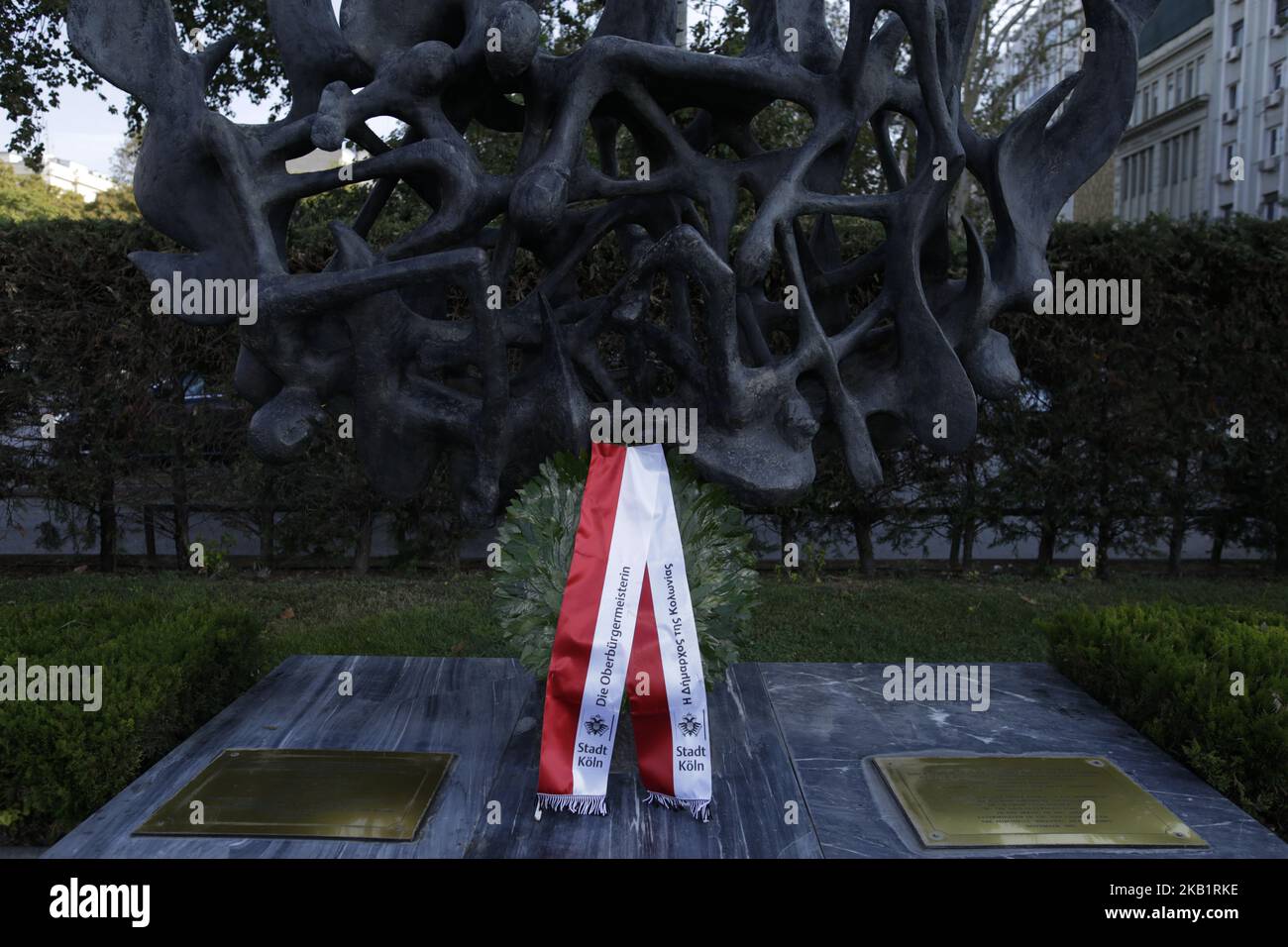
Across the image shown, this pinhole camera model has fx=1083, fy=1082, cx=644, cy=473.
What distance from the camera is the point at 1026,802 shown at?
4086 mm

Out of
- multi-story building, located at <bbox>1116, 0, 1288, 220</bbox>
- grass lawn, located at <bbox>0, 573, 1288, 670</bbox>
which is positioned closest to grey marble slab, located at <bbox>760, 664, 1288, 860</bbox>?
grass lawn, located at <bbox>0, 573, 1288, 670</bbox>

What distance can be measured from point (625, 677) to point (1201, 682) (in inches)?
104

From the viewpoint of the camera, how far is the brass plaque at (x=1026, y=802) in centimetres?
384

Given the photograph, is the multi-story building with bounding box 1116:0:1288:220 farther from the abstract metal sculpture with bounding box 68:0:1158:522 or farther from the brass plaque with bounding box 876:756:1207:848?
the brass plaque with bounding box 876:756:1207:848

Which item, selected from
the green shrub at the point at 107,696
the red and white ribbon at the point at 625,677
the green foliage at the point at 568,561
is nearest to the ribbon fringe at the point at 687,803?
the red and white ribbon at the point at 625,677

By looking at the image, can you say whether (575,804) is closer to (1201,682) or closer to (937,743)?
(937,743)

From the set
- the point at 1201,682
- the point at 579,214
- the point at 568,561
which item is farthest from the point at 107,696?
the point at 1201,682

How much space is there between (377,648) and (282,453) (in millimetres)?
3516

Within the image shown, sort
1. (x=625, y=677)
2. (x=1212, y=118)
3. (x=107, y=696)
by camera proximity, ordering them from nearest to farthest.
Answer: (x=625, y=677) → (x=107, y=696) → (x=1212, y=118)

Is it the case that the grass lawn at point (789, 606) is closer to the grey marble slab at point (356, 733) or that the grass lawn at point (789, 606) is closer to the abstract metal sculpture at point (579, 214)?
the grey marble slab at point (356, 733)

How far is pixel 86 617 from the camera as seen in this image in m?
5.78

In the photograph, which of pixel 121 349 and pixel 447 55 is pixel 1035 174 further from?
pixel 121 349

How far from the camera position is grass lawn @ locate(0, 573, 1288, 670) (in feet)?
25.7

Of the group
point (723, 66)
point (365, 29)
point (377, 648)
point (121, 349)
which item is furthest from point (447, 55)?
point (121, 349)
